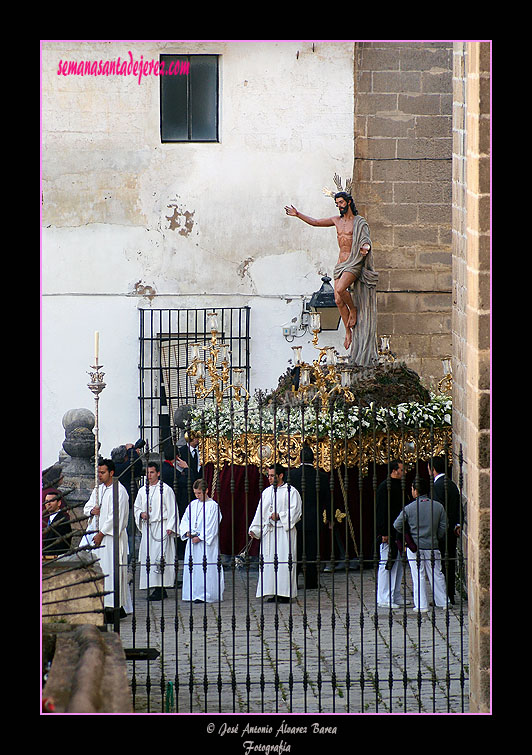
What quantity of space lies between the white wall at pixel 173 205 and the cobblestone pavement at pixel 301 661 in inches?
249

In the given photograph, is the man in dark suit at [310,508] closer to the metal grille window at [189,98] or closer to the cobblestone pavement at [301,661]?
the cobblestone pavement at [301,661]

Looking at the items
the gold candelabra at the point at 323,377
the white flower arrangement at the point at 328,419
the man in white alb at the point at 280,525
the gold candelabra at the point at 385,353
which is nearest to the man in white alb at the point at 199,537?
the man in white alb at the point at 280,525

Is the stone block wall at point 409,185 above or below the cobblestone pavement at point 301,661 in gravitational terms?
above

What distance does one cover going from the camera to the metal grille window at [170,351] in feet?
60.3

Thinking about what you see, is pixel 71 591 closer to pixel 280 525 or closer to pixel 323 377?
pixel 280 525

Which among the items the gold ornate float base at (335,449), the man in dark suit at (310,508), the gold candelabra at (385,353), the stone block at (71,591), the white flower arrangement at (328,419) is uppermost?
the gold candelabra at (385,353)

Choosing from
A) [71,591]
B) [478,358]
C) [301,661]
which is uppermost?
[478,358]

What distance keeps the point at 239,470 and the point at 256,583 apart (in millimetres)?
1236

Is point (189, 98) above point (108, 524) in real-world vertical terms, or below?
above

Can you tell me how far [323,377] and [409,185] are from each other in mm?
5455

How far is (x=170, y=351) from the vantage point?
18.4 m

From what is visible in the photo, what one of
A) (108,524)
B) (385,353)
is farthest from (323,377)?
(108,524)

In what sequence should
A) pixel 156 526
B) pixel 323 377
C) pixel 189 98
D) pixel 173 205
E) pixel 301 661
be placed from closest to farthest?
pixel 301 661
pixel 156 526
pixel 323 377
pixel 189 98
pixel 173 205

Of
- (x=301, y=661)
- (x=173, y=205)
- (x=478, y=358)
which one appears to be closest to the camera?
(x=478, y=358)
